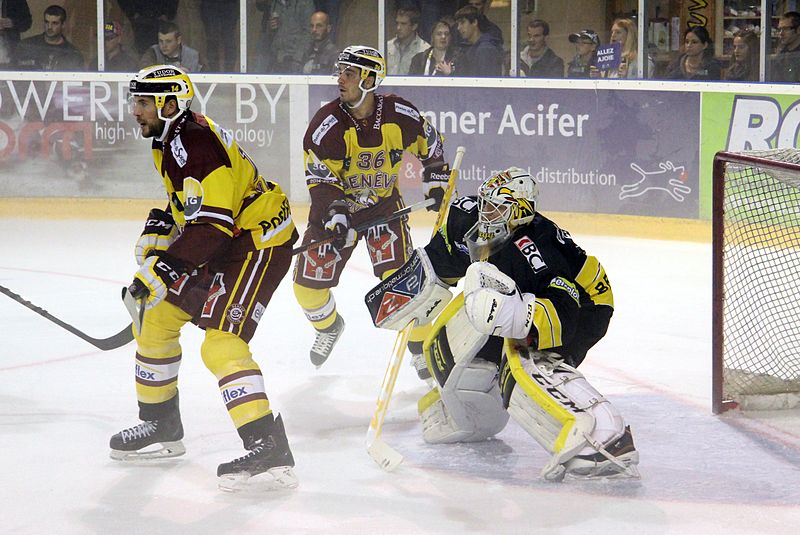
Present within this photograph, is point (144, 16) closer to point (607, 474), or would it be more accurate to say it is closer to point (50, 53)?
point (50, 53)

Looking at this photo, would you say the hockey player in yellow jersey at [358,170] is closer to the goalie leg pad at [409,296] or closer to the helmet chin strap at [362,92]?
the helmet chin strap at [362,92]

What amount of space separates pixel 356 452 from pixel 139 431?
1.94ft

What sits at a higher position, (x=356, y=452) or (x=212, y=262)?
(x=212, y=262)

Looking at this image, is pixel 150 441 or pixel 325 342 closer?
pixel 150 441

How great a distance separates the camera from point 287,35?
8297mm

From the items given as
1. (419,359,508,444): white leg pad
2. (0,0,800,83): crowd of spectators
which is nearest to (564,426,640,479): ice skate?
(419,359,508,444): white leg pad

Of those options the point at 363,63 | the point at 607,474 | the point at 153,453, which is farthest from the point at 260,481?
the point at 363,63

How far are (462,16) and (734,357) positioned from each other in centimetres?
457

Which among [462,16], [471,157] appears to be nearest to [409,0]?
[462,16]

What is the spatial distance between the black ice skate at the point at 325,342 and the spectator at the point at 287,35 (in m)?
3.97

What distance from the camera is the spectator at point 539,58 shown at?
25.4 ft

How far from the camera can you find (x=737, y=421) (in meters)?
3.70

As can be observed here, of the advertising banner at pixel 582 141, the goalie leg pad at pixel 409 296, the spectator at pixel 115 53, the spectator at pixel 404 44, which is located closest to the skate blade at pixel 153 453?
the goalie leg pad at pixel 409 296

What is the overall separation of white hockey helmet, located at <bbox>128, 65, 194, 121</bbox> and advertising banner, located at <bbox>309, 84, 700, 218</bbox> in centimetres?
477
